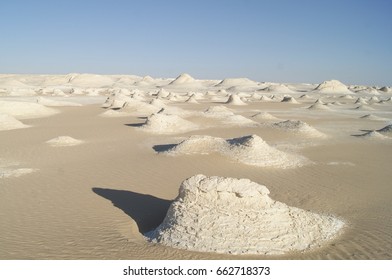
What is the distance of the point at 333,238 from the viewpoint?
6363 mm

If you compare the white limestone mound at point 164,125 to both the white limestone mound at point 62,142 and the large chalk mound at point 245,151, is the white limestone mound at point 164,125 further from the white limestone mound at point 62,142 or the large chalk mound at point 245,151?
the large chalk mound at point 245,151

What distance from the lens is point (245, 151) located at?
12.5m

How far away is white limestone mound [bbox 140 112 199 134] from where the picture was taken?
61.4 feet

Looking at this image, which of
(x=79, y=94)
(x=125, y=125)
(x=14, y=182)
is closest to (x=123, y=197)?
(x=14, y=182)

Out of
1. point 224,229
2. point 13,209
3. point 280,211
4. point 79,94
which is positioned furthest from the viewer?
point 79,94

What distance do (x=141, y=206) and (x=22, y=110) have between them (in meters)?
21.2

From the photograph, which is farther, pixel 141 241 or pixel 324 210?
pixel 324 210

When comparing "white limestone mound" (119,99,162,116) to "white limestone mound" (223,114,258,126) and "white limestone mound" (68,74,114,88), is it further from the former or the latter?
"white limestone mound" (68,74,114,88)

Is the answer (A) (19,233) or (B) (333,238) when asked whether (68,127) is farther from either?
(B) (333,238)

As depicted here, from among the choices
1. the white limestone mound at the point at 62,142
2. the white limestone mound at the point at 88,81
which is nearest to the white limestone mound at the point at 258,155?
the white limestone mound at the point at 62,142

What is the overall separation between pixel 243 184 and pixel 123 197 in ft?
11.1

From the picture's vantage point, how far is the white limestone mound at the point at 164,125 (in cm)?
1870

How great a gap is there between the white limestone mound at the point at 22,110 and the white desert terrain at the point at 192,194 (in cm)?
606

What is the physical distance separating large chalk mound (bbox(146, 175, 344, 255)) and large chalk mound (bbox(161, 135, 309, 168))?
5227 millimetres
